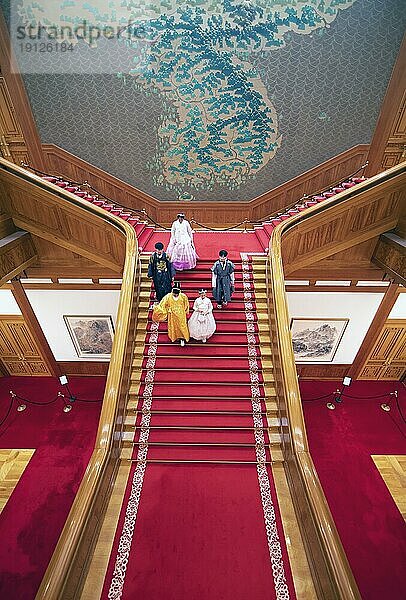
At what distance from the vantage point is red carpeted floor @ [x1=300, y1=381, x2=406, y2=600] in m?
5.20

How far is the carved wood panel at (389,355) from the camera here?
8414 mm

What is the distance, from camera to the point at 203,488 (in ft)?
14.1

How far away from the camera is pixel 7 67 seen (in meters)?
7.52

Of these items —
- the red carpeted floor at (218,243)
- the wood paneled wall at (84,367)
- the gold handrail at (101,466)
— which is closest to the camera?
the gold handrail at (101,466)

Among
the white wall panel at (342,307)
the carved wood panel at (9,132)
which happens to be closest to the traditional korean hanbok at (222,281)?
the white wall panel at (342,307)

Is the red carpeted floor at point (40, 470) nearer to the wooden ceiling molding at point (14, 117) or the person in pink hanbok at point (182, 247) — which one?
the person in pink hanbok at point (182, 247)

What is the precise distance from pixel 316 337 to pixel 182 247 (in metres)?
4.37

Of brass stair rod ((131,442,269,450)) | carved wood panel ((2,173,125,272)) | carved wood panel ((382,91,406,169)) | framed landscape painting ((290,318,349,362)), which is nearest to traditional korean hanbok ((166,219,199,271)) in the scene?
carved wood panel ((2,173,125,272))

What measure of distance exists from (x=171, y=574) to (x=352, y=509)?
165 inches

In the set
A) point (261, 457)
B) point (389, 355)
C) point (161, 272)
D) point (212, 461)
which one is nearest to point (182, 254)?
point (161, 272)

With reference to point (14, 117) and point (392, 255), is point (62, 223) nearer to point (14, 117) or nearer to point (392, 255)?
point (14, 117)

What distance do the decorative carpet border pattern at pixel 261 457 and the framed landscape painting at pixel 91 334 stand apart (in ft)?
12.1

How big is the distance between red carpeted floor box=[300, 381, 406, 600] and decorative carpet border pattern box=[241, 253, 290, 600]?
2.45 metres

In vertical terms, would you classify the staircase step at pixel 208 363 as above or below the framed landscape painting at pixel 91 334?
below
